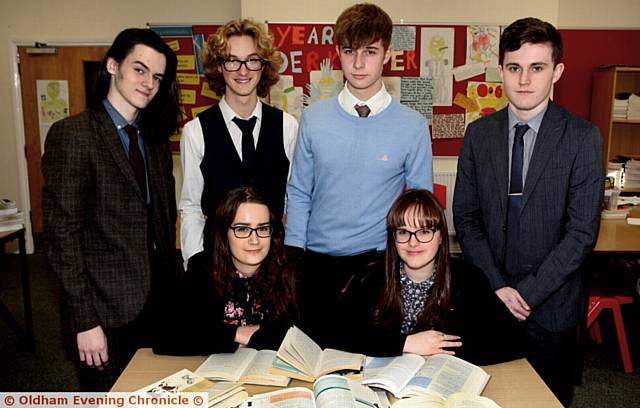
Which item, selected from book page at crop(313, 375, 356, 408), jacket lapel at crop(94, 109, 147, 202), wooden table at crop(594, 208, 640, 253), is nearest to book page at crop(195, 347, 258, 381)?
book page at crop(313, 375, 356, 408)

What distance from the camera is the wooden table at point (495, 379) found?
1.35 m

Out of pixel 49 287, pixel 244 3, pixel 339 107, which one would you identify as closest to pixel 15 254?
pixel 49 287

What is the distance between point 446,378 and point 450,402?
0.46ft

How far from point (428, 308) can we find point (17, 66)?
529cm

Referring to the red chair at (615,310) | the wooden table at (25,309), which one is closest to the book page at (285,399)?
the red chair at (615,310)

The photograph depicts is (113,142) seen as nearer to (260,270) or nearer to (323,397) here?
(260,270)

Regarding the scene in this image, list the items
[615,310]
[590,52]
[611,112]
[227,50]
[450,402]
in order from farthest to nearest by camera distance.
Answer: [590,52]
[611,112]
[615,310]
[227,50]
[450,402]

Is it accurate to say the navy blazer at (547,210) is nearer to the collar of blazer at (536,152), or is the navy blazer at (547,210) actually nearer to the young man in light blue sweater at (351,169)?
the collar of blazer at (536,152)

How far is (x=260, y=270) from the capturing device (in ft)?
6.03

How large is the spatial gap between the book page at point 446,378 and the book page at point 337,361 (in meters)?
0.16

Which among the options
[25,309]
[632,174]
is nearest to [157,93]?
[25,309]

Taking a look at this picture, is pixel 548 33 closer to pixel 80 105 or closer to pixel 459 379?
pixel 459 379

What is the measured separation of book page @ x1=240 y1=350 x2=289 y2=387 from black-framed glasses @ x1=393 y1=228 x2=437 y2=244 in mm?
554

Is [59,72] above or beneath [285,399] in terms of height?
above
